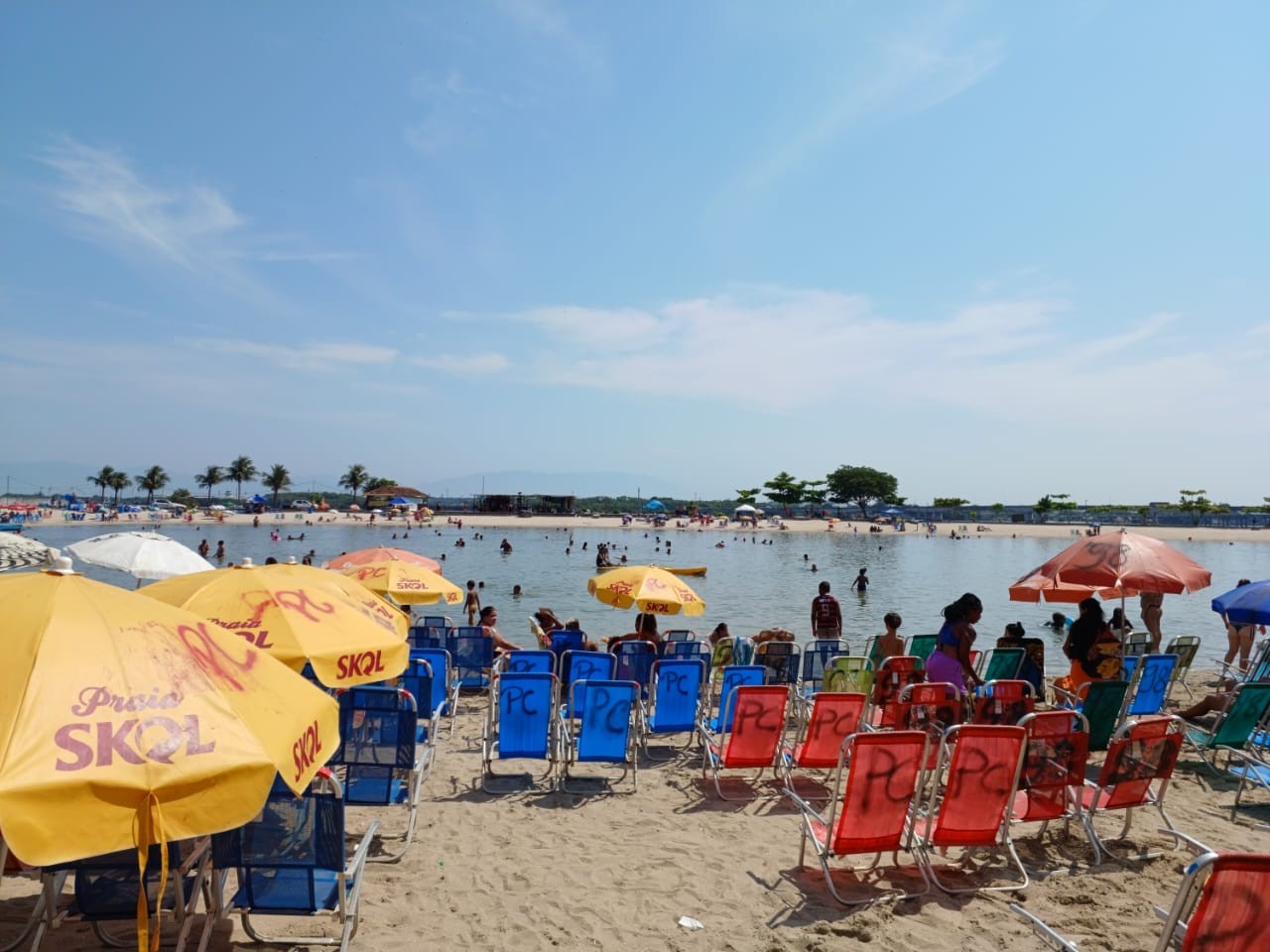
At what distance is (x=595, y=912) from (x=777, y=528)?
265 feet

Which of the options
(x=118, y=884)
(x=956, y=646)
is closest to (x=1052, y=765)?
(x=956, y=646)

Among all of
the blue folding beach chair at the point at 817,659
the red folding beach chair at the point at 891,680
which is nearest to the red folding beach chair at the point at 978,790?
the red folding beach chair at the point at 891,680

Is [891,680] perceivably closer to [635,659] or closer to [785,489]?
[635,659]

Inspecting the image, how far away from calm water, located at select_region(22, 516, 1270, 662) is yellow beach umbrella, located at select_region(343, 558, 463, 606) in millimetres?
8713

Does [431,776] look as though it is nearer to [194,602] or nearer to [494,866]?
[494,866]

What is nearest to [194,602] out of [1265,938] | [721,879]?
[721,879]

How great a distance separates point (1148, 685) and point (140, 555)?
11386mm

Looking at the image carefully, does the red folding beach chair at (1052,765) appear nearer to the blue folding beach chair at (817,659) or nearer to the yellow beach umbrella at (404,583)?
the blue folding beach chair at (817,659)

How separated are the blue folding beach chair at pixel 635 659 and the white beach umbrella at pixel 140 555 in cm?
459

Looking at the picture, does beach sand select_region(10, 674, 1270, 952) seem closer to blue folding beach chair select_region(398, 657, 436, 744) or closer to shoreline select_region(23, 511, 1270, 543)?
blue folding beach chair select_region(398, 657, 436, 744)

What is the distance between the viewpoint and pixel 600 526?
8250 centimetres

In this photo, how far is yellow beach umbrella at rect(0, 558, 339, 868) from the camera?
2.23 meters

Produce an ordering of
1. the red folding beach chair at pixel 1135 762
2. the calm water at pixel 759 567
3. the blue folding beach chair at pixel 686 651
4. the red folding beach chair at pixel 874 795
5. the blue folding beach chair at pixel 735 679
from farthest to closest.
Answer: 1. the calm water at pixel 759 567
2. the blue folding beach chair at pixel 686 651
3. the blue folding beach chair at pixel 735 679
4. the red folding beach chair at pixel 1135 762
5. the red folding beach chair at pixel 874 795

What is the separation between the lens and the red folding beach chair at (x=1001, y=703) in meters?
6.11
